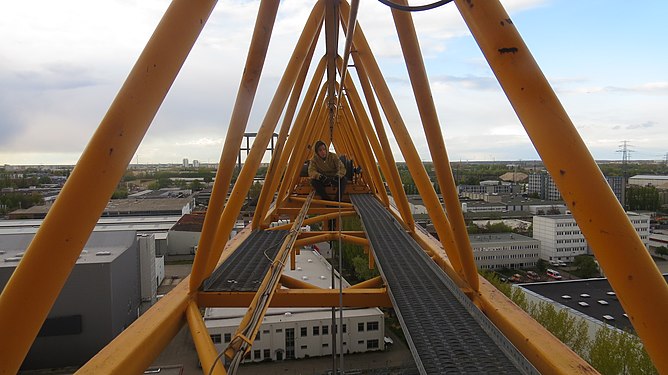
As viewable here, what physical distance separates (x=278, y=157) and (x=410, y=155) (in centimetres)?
341

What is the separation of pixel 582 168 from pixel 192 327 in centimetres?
405

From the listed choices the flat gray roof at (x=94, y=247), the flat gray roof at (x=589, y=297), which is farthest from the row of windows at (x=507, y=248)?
the flat gray roof at (x=94, y=247)

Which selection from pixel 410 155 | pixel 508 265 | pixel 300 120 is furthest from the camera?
pixel 508 265

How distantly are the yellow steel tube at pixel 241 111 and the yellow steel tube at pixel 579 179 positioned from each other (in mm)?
2608

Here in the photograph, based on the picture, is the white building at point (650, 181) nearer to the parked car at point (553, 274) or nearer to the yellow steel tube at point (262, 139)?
the parked car at point (553, 274)

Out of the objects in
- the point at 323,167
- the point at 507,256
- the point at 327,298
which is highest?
Result: the point at 323,167

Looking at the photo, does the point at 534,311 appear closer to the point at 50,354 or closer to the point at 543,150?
the point at 543,150

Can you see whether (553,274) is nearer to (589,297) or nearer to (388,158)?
(589,297)

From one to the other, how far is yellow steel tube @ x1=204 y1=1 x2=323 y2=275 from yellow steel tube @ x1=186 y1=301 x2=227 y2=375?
0.67 metres

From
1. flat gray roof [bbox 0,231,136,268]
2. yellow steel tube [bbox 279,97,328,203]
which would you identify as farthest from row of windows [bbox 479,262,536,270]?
flat gray roof [bbox 0,231,136,268]

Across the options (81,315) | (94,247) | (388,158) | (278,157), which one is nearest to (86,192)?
(278,157)

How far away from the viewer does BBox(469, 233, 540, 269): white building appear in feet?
120

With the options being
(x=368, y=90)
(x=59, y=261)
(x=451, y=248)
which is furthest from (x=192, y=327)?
(x=368, y=90)

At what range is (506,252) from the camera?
122ft
